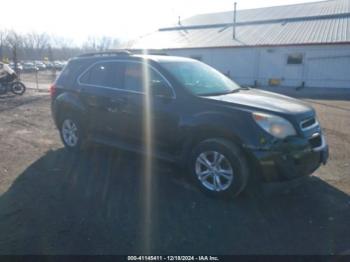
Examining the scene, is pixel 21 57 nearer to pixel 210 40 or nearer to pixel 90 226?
pixel 210 40

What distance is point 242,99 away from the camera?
4051mm

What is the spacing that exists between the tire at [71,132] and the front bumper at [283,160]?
3.40 meters

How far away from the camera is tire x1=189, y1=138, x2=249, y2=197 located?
144 inches

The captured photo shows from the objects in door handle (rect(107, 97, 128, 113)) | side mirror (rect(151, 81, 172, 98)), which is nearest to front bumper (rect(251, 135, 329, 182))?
side mirror (rect(151, 81, 172, 98))

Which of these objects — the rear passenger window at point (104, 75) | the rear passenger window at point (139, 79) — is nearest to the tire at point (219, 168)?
the rear passenger window at point (139, 79)

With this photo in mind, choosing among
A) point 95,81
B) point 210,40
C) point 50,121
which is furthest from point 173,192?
point 210,40

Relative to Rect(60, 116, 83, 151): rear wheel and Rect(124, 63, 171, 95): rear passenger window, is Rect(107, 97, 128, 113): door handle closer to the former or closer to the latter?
Rect(124, 63, 171, 95): rear passenger window

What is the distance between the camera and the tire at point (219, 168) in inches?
144

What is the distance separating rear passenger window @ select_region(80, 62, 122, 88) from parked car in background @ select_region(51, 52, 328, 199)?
0.06 ft

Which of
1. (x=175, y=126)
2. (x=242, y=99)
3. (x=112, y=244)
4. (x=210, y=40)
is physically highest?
(x=210, y=40)

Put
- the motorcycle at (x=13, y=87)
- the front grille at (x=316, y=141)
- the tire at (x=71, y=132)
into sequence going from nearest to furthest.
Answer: the front grille at (x=316, y=141)
the tire at (x=71, y=132)
the motorcycle at (x=13, y=87)

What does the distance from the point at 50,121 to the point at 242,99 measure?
6.65 metres

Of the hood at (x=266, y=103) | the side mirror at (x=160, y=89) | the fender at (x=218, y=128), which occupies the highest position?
the side mirror at (x=160, y=89)

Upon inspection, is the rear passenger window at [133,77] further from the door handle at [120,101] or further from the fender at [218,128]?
the fender at [218,128]
